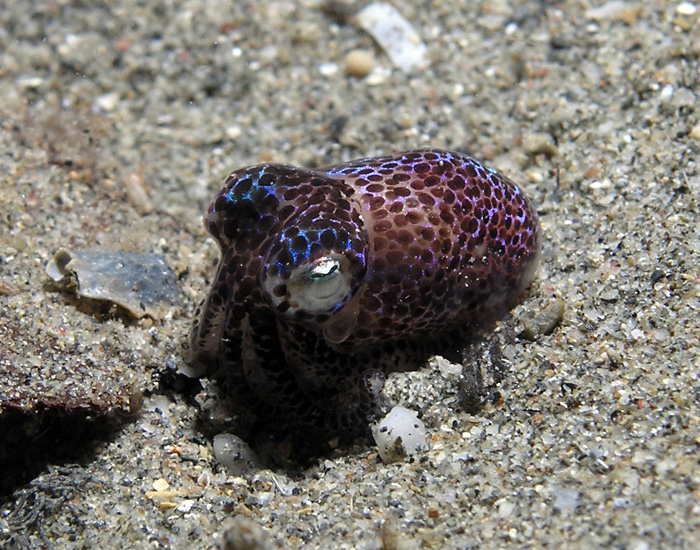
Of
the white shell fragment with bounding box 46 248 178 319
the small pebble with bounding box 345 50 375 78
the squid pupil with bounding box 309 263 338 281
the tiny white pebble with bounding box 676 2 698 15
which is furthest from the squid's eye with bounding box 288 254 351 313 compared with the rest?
the tiny white pebble with bounding box 676 2 698 15

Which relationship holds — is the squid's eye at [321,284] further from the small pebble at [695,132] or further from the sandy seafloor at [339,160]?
the small pebble at [695,132]

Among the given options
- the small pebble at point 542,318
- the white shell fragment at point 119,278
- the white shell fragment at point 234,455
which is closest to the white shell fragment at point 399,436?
the white shell fragment at point 234,455

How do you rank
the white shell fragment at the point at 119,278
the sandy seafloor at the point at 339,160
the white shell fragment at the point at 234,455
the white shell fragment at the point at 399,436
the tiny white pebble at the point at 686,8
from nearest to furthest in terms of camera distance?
the sandy seafloor at the point at 339,160 → the white shell fragment at the point at 399,436 → the white shell fragment at the point at 234,455 → the white shell fragment at the point at 119,278 → the tiny white pebble at the point at 686,8

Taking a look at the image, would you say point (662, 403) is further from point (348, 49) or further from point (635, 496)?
point (348, 49)

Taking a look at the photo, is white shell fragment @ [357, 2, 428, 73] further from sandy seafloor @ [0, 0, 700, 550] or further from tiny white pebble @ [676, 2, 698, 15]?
tiny white pebble @ [676, 2, 698, 15]

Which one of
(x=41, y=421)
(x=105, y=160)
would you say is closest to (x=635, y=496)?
(x=41, y=421)

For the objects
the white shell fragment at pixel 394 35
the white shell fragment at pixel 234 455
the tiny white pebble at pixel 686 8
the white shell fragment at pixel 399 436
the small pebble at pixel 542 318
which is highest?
the tiny white pebble at pixel 686 8
